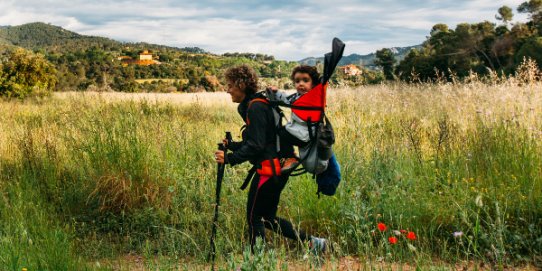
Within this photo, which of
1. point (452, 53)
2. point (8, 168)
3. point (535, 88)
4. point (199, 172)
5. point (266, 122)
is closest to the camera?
point (266, 122)

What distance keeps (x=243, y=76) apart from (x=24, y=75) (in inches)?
934

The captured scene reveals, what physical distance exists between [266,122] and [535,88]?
18.2 ft

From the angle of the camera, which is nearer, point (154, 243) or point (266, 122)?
point (266, 122)

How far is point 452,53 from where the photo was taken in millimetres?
29938

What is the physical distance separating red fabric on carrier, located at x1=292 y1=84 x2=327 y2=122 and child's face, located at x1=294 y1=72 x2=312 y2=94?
0.82 feet

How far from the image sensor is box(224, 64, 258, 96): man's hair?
13.1ft

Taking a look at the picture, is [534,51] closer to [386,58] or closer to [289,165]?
[386,58]

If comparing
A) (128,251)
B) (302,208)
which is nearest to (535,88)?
(302,208)

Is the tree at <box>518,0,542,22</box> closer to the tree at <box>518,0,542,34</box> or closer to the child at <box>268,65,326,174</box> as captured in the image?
the tree at <box>518,0,542,34</box>

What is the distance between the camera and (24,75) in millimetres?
24109

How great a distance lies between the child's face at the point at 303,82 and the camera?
3861 mm

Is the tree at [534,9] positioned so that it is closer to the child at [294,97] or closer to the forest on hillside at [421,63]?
the forest on hillside at [421,63]

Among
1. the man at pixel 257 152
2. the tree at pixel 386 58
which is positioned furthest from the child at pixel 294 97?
the tree at pixel 386 58

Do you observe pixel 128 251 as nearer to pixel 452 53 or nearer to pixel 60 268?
pixel 60 268
